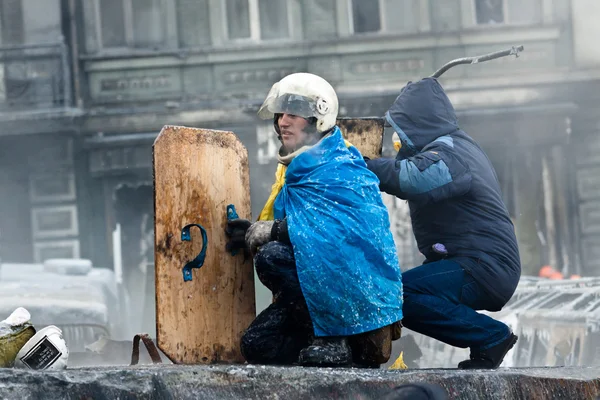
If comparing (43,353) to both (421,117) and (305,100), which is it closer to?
(305,100)

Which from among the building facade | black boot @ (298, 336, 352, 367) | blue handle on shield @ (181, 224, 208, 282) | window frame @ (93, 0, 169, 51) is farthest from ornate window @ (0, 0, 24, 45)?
black boot @ (298, 336, 352, 367)

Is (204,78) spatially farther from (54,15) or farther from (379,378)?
(379,378)

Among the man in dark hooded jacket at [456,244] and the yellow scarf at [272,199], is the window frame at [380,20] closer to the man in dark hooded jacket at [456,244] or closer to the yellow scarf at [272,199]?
the man in dark hooded jacket at [456,244]

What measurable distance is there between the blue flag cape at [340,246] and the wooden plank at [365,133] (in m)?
0.80

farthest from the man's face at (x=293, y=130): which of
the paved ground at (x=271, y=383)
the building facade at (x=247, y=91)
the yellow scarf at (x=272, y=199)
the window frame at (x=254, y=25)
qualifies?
the window frame at (x=254, y=25)

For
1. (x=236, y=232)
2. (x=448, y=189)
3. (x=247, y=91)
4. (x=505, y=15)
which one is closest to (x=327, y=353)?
(x=236, y=232)

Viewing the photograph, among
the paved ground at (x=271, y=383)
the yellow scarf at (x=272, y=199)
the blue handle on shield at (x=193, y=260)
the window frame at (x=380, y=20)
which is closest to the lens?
the paved ground at (x=271, y=383)

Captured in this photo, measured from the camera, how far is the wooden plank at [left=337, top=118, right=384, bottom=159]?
497 cm

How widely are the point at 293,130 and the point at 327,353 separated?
2.99 ft

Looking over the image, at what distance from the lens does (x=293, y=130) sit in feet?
14.1

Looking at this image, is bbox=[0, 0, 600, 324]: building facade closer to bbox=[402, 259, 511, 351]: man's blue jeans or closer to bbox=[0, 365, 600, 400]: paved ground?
bbox=[402, 259, 511, 351]: man's blue jeans

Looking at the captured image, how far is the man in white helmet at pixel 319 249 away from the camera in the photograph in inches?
158

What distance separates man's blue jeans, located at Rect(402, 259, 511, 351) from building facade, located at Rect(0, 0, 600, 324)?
1052 centimetres

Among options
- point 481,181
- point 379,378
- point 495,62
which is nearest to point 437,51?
point 495,62
